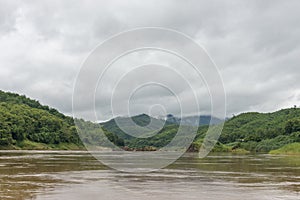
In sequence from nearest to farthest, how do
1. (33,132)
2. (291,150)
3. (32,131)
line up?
(291,150) < (32,131) < (33,132)

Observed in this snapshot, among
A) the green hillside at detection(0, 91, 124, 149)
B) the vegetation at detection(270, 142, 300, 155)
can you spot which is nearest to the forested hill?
the green hillside at detection(0, 91, 124, 149)

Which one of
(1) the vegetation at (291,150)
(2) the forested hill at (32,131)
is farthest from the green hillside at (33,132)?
(1) the vegetation at (291,150)

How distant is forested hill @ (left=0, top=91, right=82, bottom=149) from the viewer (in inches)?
5856

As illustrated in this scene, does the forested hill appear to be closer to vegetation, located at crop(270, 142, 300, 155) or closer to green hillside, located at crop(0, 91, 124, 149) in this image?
green hillside, located at crop(0, 91, 124, 149)

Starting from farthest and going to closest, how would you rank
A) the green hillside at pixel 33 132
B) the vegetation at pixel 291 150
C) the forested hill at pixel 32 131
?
the forested hill at pixel 32 131, the green hillside at pixel 33 132, the vegetation at pixel 291 150

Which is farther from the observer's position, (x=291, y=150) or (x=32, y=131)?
(x=32, y=131)

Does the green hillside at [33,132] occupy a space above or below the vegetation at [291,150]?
above

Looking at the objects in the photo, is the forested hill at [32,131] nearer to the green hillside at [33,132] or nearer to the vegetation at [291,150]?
the green hillside at [33,132]

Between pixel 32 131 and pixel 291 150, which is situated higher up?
pixel 32 131

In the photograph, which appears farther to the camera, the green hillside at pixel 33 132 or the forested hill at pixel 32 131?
the forested hill at pixel 32 131

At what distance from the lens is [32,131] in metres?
170

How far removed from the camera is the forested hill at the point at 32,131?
14875 cm

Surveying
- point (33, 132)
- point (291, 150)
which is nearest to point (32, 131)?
point (33, 132)

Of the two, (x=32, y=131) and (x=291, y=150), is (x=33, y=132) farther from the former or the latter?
(x=291, y=150)
